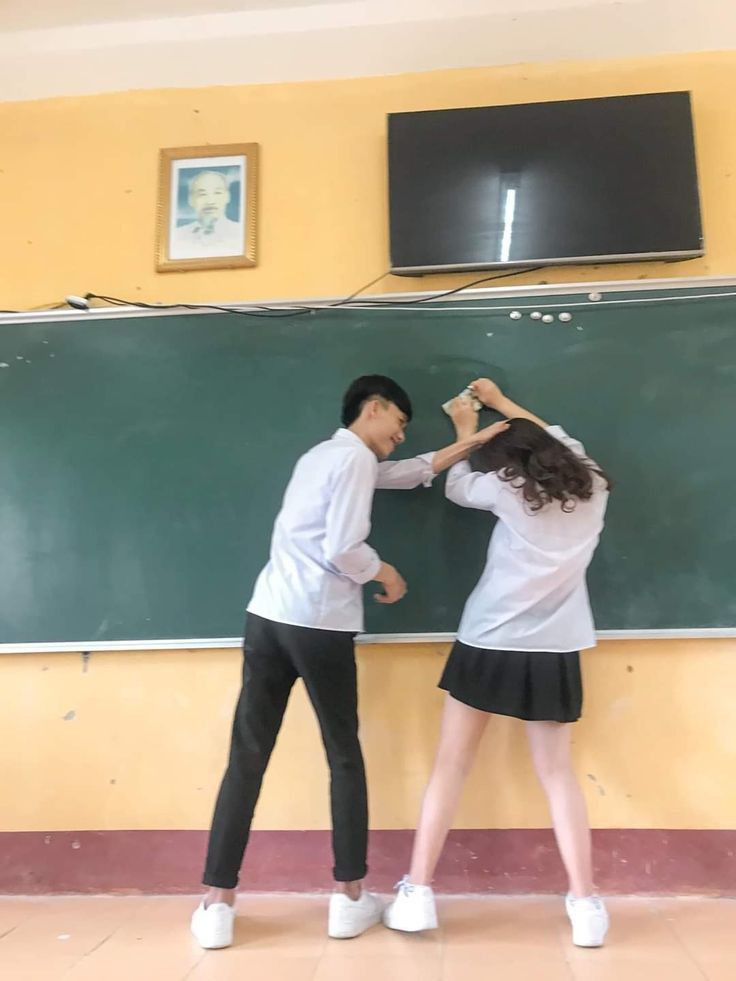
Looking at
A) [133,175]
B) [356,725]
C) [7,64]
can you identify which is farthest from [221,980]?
[7,64]

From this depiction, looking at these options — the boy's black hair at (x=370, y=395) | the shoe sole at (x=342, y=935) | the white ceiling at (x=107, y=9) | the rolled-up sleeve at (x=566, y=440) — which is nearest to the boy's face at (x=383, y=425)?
the boy's black hair at (x=370, y=395)

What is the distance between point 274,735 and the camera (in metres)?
1.85

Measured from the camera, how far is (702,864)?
78.9 inches

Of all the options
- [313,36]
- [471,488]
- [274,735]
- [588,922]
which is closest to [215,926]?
[274,735]

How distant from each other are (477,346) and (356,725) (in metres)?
1.19

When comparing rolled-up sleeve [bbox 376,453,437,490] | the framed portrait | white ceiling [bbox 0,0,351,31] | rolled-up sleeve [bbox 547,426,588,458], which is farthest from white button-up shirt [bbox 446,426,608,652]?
white ceiling [bbox 0,0,351,31]

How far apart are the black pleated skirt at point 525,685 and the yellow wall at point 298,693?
0.30 meters

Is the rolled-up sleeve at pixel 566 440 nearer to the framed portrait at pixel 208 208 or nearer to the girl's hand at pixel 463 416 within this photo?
the girl's hand at pixel 463 416

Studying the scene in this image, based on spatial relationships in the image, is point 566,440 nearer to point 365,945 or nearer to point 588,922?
point 588,922

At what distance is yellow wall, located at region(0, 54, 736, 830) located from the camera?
2066 millimetres

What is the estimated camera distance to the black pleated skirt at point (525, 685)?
1.78 metres

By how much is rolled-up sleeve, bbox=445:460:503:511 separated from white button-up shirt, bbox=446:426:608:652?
10 mm

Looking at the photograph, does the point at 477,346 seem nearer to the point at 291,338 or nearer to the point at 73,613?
Answer: the point at 291,338

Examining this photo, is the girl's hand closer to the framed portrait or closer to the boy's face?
the boy's face
